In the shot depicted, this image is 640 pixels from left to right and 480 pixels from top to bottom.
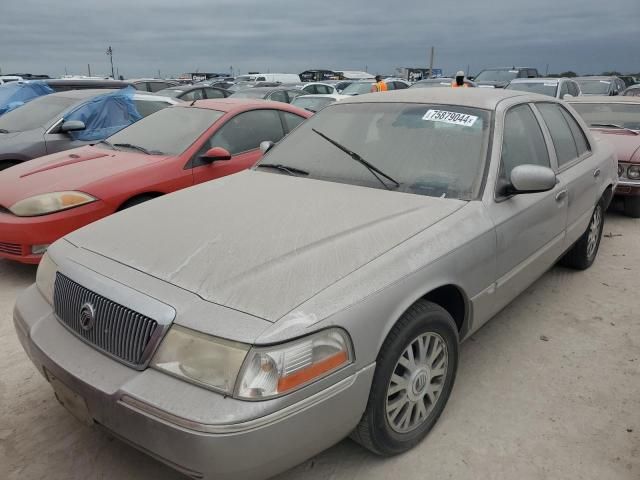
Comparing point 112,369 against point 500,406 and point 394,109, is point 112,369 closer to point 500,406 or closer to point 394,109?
point 500,406

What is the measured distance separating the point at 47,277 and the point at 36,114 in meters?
5.42

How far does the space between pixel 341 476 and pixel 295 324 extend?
0.90 m

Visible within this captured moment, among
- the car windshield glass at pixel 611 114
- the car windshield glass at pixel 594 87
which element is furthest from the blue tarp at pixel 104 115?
Answer: the car windshield glass at pixel 594 87

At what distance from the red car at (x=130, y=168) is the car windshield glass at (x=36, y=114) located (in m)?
1.95

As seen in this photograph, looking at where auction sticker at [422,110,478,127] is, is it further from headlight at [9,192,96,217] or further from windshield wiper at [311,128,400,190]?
headlight at [9,192,96,217]

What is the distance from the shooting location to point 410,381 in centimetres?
227

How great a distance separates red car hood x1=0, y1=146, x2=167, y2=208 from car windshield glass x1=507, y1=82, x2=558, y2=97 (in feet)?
29.3

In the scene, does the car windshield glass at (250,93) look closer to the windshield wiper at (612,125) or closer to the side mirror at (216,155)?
the windshield wiper at (612,125)

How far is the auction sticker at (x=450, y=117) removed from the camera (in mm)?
3021

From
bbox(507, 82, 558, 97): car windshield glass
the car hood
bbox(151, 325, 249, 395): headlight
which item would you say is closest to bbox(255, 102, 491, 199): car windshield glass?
the car hood

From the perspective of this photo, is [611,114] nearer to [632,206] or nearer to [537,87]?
[632,206]

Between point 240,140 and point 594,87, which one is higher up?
point 594,87

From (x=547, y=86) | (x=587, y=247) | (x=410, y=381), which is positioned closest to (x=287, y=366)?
(x=410, y=381)

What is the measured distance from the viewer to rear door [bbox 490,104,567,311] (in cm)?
281
